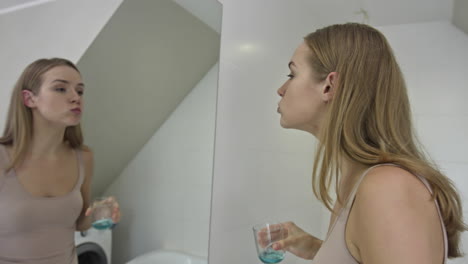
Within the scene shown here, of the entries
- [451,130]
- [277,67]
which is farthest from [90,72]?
[451,130]

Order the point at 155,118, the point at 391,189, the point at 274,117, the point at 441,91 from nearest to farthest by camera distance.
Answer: the point at 391,189 → the point at 155,118 → the point at 274,117 → the point at 441,91

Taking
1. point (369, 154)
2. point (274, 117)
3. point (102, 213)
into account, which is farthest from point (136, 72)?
point (274, 117)

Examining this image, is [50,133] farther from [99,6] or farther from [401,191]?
[401,191]

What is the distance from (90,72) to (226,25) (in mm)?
602

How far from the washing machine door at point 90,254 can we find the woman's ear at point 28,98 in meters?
0.30

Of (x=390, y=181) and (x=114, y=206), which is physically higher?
(x=390, y=181)

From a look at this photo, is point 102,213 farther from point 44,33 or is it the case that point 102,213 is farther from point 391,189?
point 391,189

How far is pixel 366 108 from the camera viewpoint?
639 mm

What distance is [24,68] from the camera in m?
0.57

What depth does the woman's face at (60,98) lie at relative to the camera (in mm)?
555

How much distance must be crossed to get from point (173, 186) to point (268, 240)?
1.11ft

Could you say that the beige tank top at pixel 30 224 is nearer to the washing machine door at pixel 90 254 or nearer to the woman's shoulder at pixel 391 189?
the washing machine door at pixel 90 254

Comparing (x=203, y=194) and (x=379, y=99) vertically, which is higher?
(x=379, y=99)

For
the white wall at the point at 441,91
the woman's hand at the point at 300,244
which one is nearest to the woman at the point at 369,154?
the woman's hand at the point at 300,244
